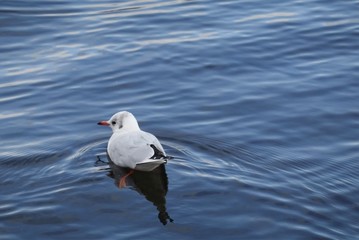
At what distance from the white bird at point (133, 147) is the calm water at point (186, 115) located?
6.5 inches

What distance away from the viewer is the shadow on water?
367 inches

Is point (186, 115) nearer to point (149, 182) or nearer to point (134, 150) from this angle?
point (134, 150)

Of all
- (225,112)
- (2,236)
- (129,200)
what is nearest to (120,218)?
(129,200)

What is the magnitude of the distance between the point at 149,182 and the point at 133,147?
0.45m

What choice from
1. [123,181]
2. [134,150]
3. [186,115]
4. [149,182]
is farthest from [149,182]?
[186,115]

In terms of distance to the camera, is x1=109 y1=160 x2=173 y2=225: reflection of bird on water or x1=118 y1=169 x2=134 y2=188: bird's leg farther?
x1=118 y1=169 x2=134 y2=188: bird's leg

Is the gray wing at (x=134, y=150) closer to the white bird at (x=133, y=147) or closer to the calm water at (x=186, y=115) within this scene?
the white bird at (x=133, y=147)

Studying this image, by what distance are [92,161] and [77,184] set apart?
0.81 metres

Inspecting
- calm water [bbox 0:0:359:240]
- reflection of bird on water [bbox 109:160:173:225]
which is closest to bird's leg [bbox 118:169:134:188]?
reflection of bird on water [bbox 109:160:173:225]

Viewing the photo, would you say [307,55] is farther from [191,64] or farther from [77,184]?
[77,184]

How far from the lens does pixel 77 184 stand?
9.55 m

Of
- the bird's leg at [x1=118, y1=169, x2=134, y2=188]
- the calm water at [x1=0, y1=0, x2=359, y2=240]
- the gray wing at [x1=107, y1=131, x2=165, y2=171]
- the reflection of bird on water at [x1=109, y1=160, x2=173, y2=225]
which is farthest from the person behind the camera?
the gray wing at [x1=107, y1=131, x2=165, y2=171]

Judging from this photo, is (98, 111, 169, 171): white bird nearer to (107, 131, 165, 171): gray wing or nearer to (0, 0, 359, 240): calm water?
(107, 131, 165, 171): gray wing

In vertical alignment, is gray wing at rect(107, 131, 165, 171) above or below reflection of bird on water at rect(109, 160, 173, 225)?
above
